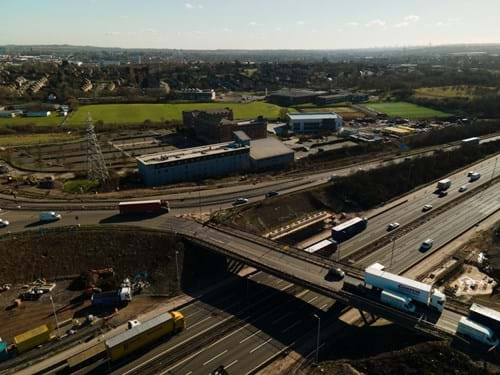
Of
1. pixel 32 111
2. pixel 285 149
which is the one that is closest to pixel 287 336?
pixel 285 149

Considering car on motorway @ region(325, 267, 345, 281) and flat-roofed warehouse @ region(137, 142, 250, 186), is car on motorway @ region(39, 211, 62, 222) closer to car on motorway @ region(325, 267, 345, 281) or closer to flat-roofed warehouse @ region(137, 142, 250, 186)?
flat-roofed warehouse @ region(137, 142, 250, 186)

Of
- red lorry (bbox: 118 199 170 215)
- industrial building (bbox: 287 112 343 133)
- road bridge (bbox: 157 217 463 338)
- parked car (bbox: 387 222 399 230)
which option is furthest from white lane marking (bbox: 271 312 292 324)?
industrial building (bbox: 287 112 343 133)

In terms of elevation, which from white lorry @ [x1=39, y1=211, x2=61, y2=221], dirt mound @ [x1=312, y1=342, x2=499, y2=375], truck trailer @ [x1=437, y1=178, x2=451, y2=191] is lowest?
dirt mound @ [x1=312, y1=342, x2=499, y2=375]

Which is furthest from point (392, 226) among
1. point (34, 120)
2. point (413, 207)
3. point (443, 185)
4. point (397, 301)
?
point (34, 120)

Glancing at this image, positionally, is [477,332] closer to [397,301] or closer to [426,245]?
[397,301]

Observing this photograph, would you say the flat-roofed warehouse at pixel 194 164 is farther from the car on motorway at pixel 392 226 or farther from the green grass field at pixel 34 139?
the green grass field at pixel 34 139

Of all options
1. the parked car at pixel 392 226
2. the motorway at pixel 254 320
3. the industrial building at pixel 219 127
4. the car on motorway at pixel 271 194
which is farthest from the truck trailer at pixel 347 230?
the industrial building at pixel 219 127
